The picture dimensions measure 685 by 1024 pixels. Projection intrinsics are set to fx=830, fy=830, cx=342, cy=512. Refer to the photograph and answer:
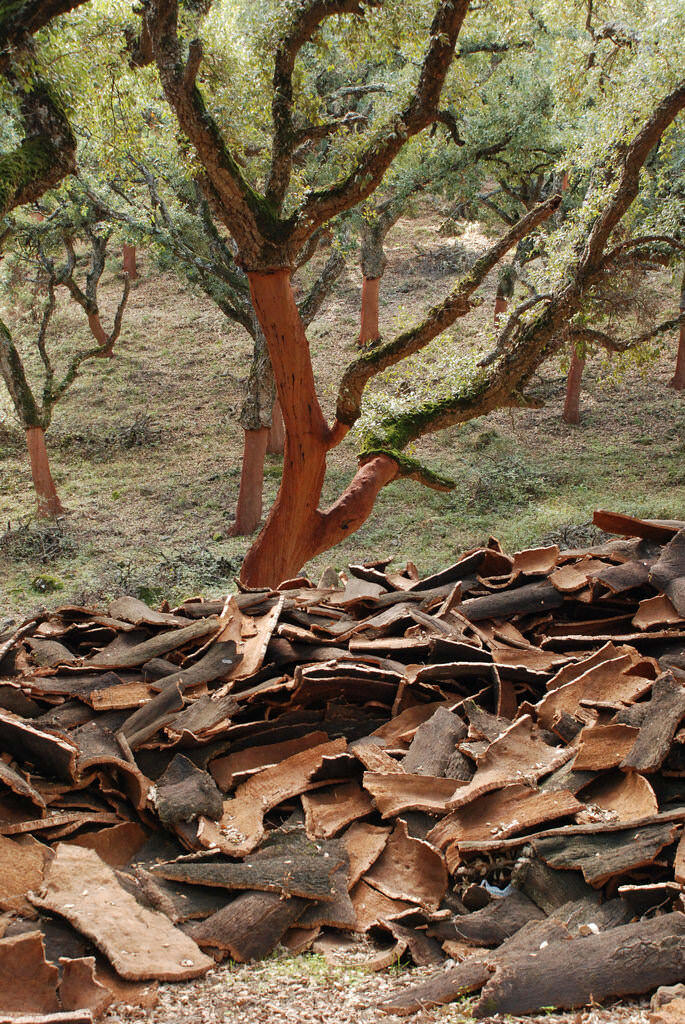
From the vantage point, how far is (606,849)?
2602 millimetres

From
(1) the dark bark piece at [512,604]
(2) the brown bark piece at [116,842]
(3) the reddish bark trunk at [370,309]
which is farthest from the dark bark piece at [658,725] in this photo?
(3) the reddish bark trunk at [370,309]

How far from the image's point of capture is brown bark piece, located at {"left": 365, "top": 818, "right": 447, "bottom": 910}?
2.66 m

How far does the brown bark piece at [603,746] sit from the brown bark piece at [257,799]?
0.95 m

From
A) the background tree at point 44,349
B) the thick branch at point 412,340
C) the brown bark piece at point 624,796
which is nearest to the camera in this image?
the brown bark piece at point 624,796

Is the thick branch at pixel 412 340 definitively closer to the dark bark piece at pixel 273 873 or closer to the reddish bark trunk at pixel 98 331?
the dark bark piece at pixel 273 873

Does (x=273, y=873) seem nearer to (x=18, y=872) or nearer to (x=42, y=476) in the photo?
(x=18, y=872)

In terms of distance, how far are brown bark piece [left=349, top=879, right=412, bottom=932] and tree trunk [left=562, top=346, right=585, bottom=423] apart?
46.9 feet

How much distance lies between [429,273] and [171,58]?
15.9 metres

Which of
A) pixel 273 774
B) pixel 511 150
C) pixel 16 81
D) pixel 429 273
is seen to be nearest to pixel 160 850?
pixel 273 774

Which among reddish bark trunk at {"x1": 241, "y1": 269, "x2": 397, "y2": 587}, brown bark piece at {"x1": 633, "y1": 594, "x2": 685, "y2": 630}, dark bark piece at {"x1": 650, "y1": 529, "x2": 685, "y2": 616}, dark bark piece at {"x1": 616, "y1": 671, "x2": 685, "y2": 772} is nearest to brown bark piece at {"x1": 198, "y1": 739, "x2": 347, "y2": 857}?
dark bark piece at {"x1": 616, "y1": 671, "x2": 685, "y2": 772}

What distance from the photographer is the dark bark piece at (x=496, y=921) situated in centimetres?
249

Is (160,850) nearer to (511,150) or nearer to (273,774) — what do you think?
(273,774)

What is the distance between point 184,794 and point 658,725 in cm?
173

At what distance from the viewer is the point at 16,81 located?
6.60m
